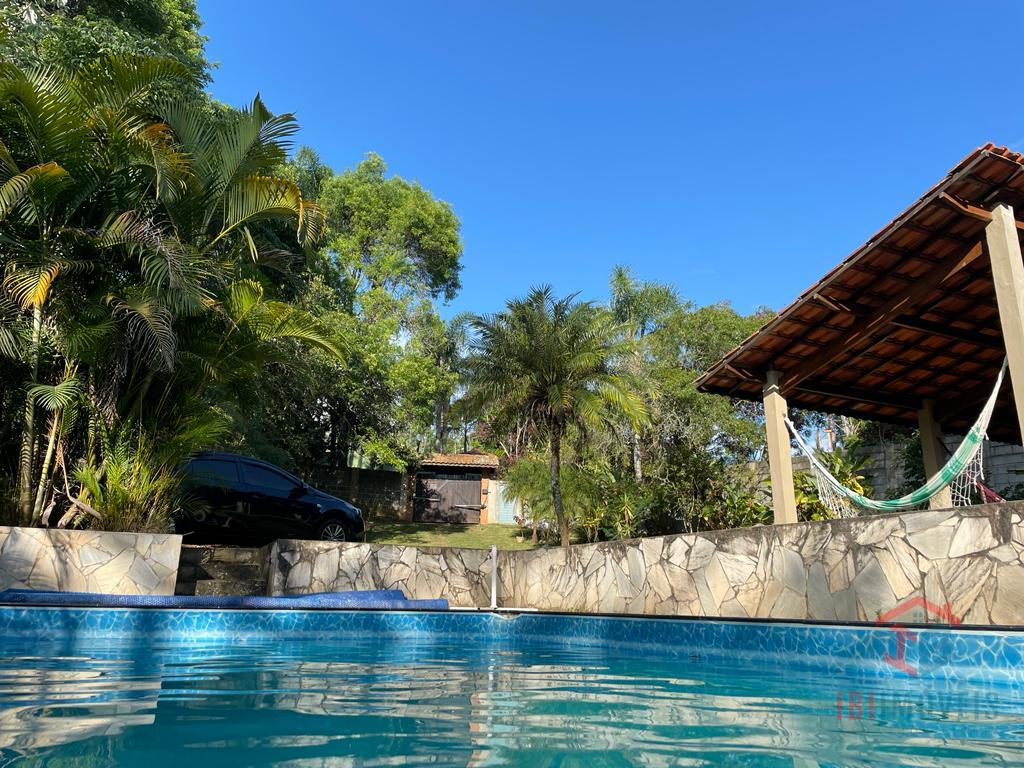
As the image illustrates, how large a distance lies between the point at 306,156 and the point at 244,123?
74.0 feet

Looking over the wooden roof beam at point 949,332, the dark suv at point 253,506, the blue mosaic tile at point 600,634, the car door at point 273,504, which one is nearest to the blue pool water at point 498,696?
the blue mosaic tile at point 600,634

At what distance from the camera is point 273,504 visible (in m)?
11.3

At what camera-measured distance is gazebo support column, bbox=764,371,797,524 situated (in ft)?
26.6

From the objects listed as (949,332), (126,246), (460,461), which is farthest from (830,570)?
(460,461)

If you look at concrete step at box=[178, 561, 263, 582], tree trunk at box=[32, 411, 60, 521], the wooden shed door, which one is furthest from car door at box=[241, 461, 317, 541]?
the wooden shed door

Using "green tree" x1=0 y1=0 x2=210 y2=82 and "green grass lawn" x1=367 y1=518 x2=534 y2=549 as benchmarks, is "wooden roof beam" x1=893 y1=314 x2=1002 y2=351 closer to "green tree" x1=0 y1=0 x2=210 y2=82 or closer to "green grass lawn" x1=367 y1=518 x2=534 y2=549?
"green tree" x1=0 y1=0 x2=210 y2=82

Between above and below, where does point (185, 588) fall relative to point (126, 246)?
below

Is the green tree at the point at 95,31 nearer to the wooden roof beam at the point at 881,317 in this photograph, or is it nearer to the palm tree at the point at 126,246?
the palm tree at the point at 126,246

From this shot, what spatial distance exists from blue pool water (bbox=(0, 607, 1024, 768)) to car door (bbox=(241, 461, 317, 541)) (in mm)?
5036

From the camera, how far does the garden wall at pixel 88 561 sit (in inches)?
275

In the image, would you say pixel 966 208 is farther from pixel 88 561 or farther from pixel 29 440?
pixel 29 440

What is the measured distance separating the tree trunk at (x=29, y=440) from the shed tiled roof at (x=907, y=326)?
8.31 metres

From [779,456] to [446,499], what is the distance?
21326 mm

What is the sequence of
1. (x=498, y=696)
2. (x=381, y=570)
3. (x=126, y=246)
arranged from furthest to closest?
(x=381, y=570) → (x=126, y=246) → (x=498, y=696)
